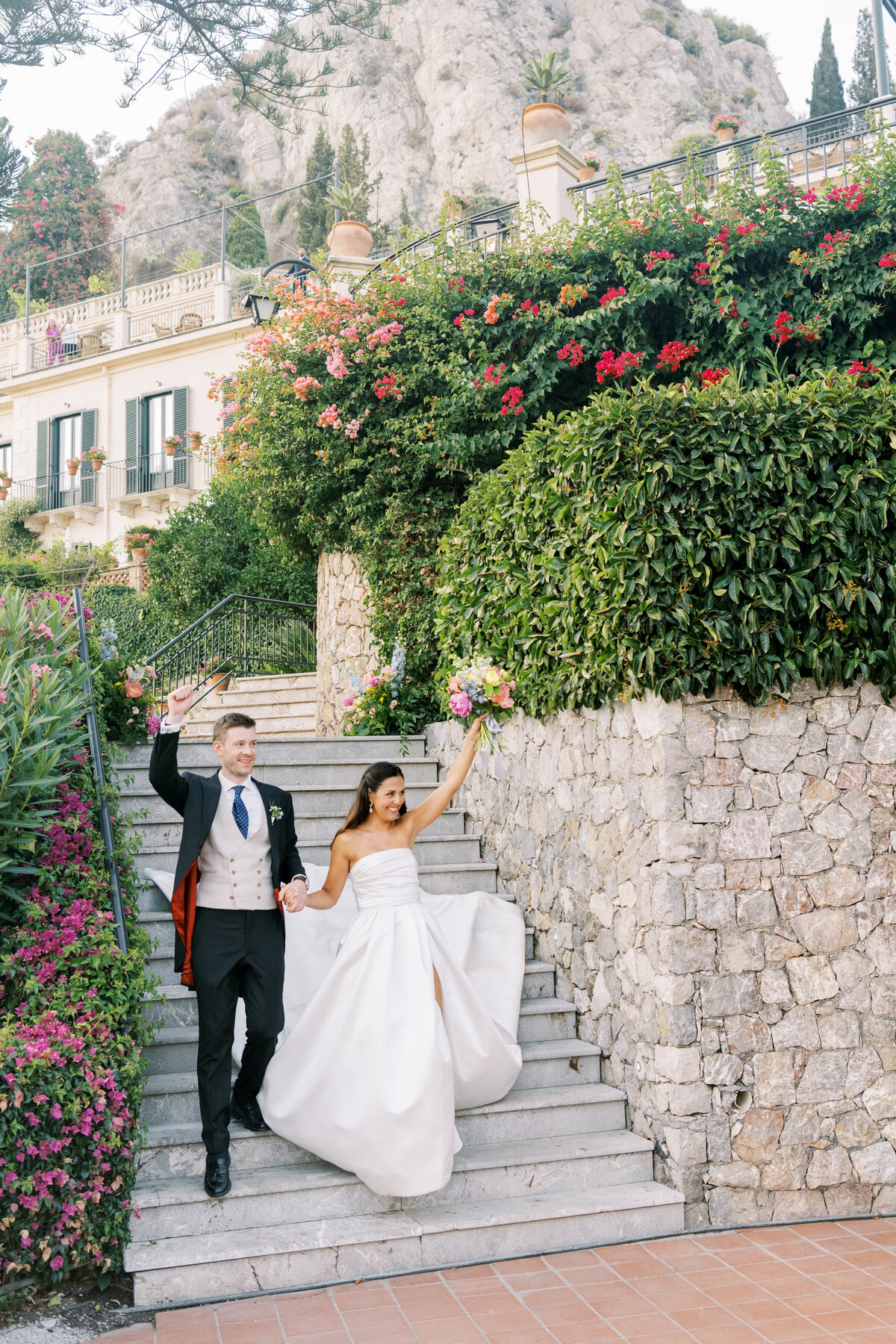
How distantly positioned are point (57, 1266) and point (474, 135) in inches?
1950

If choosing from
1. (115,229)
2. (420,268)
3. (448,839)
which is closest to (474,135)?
(115,229)

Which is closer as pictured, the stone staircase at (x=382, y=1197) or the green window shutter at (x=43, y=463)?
the stone staircase at (x=382, y=1197)

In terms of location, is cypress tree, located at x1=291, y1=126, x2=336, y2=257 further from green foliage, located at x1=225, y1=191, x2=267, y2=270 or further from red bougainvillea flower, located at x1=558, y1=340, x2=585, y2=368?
red bougainvillea flower, located at x1=558, y1=340, x2=585, y2=368

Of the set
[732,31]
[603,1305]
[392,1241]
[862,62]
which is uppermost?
[732,31]

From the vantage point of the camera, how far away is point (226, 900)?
425 cm

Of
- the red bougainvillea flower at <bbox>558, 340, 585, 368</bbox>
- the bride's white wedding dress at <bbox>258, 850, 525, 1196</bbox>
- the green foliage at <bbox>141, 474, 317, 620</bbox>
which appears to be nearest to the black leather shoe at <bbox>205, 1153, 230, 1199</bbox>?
the bride's white wedding dress at <bbox>258, 850, 525, 1196</bbox>

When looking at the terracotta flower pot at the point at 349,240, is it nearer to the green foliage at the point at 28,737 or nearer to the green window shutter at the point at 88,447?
the green foliage at the point at 28,737

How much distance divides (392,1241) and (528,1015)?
5.26 ft

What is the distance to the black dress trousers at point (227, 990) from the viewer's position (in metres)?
4.18

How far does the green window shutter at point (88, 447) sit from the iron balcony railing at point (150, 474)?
0.43 metres

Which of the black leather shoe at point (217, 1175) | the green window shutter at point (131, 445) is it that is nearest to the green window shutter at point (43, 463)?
the green window shutter at point (131, 445)

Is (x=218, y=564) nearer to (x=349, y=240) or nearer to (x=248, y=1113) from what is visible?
(x=349, y=240)

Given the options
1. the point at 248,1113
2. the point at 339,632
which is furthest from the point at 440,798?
the point at 339,632

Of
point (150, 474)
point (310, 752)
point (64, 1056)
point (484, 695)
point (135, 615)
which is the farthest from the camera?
point (150, 474)
